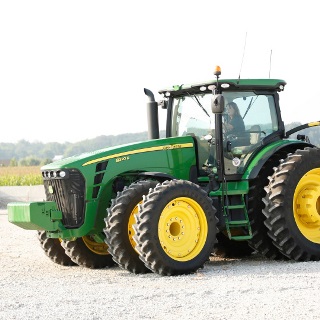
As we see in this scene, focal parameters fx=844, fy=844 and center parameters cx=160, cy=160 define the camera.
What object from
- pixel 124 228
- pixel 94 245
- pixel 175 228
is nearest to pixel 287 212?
pixel 175 228

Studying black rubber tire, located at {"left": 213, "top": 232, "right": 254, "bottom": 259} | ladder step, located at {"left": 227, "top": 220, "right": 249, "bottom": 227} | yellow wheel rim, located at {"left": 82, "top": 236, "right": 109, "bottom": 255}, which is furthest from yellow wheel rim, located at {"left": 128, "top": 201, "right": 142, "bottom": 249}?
black rubber tire, located at {"left": 213, "top": 232, "right": 254, "bottom": 259}

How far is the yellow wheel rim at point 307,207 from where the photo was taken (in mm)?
11727

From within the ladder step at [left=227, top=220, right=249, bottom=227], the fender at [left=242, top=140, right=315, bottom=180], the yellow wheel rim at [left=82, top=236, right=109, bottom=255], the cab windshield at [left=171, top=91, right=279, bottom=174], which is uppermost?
the cab windshield at [left=171, top=91, right=279, bottom=174]

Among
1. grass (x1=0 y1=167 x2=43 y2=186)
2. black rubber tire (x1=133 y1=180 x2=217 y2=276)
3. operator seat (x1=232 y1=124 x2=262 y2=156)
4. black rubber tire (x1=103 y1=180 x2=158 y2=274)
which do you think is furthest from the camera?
grass (x1=0 y1=167 x2=43 y2=186)

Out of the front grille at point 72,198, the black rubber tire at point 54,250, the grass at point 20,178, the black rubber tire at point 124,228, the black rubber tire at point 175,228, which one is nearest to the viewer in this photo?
the black rubber tire at point 175,228

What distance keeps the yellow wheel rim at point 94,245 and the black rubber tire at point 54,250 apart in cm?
58

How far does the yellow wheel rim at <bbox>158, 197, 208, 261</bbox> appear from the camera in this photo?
10562 millimetres

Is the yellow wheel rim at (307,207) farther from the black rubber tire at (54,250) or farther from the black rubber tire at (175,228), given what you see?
the black rubber tire at (54,250)

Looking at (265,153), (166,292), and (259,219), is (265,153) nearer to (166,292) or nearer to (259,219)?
(259,219)

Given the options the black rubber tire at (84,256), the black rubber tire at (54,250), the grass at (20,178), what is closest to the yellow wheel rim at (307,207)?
the black rubber tire at (84,256)

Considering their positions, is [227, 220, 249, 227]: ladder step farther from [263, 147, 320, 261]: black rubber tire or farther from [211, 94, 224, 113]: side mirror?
[211, 94, 224, 113]: side mirror

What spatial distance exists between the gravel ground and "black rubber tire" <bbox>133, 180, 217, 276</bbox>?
214mm

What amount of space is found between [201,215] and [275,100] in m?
2.63

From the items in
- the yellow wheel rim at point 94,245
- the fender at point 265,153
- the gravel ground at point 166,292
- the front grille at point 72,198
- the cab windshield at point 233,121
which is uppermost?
the cab windshield at point 233,121
